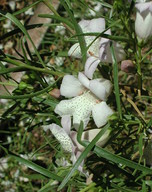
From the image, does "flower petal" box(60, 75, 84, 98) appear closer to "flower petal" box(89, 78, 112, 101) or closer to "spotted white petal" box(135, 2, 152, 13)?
"flower petal" box(89, 78, 112, 101)

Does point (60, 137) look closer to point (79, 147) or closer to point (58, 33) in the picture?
point (79, 147)

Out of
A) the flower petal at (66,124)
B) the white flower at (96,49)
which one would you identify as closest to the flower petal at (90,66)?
the white flower at (96,49)

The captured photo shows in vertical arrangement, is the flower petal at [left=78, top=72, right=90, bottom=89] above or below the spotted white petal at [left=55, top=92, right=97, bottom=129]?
above

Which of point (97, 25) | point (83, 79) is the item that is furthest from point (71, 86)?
point (97, 25)

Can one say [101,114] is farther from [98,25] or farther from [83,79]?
[98,25]

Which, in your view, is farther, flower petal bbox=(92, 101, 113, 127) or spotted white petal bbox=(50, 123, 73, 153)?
spotted white petal bbox=(50, 123, 73, 153)

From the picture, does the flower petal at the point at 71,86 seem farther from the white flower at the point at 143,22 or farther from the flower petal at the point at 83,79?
the white flower at the point at 143,22

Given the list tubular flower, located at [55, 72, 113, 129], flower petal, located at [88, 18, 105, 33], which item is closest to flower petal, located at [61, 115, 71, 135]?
tubular flower, located at [55, 72, 113, 129]
